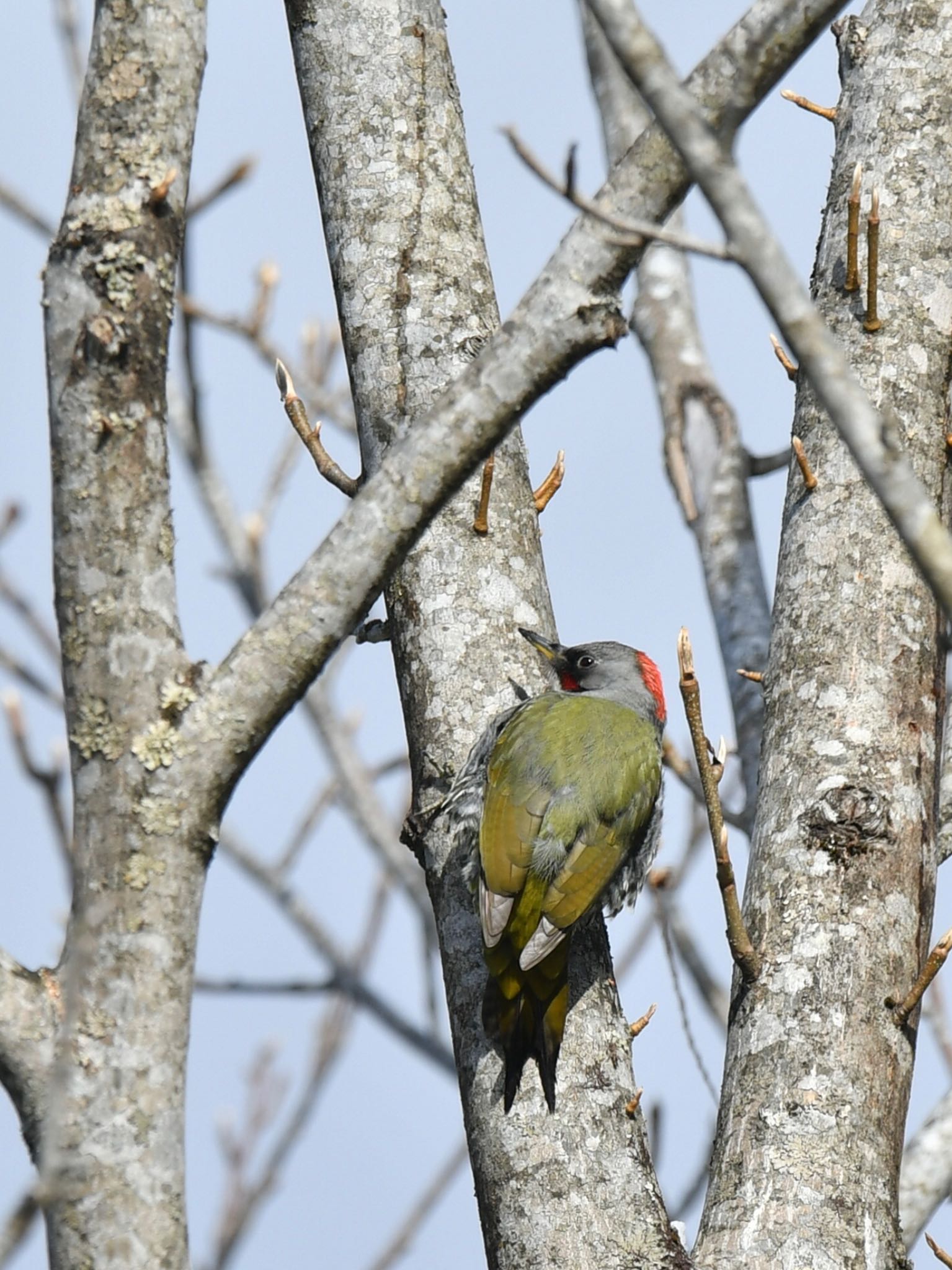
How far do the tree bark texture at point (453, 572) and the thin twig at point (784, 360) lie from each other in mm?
804

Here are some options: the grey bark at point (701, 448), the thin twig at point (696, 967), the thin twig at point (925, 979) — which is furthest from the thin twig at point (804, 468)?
the thin twig at point (696, 967)

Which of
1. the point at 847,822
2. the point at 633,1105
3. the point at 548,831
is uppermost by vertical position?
the point at 548,831

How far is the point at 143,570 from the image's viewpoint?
235 centimetres

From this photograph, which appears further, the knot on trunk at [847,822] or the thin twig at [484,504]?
the thin twig at [484,504]

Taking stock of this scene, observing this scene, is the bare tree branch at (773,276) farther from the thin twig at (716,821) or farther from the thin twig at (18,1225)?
the thin twig at (18,1225)

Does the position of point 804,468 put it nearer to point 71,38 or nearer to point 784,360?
point 784,360

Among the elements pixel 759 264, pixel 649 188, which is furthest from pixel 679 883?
pixel 759 264

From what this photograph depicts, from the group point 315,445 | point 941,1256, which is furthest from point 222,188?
point 941,1256

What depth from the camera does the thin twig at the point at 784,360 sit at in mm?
4250

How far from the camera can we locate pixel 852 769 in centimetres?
354

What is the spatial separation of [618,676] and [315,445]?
2044mm

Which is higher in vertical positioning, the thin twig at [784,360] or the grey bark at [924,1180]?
the thin twig at [784,360]

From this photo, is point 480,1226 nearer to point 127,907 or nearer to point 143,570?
point 127,907

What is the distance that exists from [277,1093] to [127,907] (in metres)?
5.70
